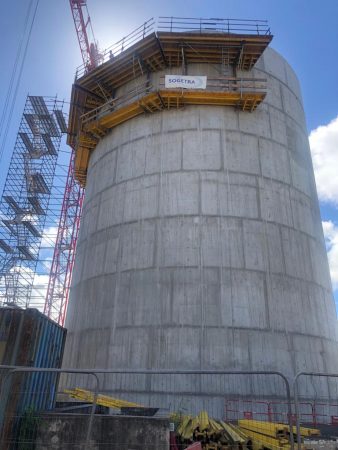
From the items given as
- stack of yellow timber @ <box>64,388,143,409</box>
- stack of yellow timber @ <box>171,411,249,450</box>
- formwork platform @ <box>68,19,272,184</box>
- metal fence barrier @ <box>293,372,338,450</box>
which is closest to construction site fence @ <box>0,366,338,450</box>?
metal fence barrier @ <box>293,372,338,450</box>

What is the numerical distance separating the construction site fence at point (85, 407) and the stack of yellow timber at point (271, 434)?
0.38 metres

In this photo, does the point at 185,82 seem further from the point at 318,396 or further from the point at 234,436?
the point at 234,436

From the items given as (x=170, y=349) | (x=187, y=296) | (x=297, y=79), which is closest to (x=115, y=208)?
(x=187, y=296)

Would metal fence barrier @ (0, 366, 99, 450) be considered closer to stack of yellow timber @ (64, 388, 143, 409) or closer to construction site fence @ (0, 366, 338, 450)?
construction site fence @ (0, 366, 338, 450)

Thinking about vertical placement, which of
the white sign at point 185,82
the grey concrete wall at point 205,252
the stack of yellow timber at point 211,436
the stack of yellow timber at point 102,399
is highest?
the white sign at point 185,82

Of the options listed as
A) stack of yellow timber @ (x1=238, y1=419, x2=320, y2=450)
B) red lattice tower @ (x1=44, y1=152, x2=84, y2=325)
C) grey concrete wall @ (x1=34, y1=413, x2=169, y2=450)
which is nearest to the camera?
grey concrete wall @ (x1=34, y1=413, x2=169, y2=450)

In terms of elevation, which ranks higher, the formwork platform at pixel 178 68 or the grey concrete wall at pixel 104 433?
the formwork platform at pixel 178 68

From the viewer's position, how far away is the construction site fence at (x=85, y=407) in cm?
758

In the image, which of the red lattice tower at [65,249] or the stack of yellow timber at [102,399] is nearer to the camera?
the stack of yellow timber at [102,399]

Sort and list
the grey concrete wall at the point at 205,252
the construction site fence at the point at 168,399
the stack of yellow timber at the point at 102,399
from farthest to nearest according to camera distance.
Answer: the grey concrete wall at the point at 205,252 < the stack of yellow timber at the point at 102,399 < the construction site fence at the point at 168,399

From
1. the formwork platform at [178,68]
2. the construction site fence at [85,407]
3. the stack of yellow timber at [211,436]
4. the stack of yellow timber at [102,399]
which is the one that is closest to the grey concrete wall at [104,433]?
the construction site fence at [85,407]

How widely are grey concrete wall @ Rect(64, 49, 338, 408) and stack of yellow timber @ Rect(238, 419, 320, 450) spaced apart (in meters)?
4.81

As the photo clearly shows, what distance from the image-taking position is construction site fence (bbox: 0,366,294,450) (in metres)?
7.58

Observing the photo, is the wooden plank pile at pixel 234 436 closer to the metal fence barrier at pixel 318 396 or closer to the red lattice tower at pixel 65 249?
the metal fence barrier at pixel 318 396
